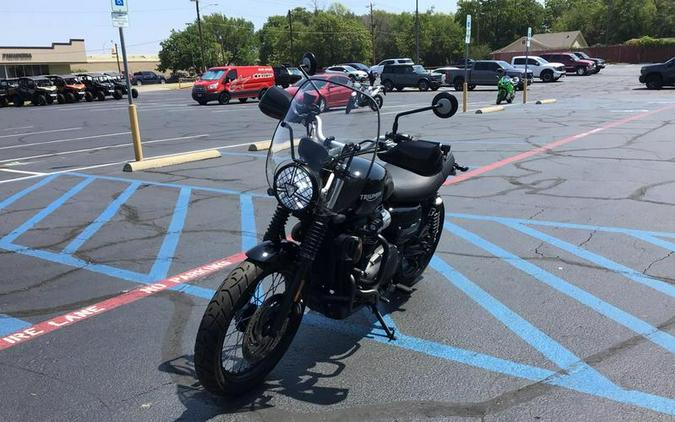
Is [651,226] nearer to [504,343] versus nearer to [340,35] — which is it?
[504,343]

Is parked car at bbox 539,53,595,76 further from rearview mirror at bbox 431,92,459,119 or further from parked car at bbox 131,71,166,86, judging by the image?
parked car at bbox 131,71,166,86

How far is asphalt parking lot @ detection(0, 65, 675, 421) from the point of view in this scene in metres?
3.16

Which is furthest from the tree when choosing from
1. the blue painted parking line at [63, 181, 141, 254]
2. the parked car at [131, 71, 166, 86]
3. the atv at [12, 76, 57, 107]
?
the blue painted parking line at [63, 181, 141, 254]

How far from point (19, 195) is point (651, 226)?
28.6ft

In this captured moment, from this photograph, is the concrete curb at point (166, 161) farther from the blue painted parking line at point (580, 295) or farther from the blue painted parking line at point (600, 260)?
the blue painted parking line at point (600, 260)

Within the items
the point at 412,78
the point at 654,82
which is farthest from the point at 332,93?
the point at 412,78

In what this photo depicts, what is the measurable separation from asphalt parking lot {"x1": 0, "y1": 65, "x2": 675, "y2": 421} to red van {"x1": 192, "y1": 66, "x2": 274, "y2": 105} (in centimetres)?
2331

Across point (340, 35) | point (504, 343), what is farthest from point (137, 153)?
point (340, 35)

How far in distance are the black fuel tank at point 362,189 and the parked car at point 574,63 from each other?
49.6 meters

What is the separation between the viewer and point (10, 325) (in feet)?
13.7

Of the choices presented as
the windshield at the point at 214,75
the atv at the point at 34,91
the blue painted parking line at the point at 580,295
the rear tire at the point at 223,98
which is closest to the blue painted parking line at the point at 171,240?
the blue painted parking line at the point at 580,295

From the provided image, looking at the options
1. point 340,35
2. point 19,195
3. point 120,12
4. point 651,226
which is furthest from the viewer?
point 340,35

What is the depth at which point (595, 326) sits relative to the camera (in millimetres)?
3977

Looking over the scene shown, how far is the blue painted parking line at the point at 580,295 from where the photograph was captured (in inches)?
150
